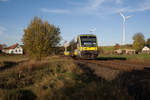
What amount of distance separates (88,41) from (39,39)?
258 inches

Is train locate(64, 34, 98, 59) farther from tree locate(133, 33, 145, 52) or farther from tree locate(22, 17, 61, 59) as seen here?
tree locate(133, 33, 145, 52)

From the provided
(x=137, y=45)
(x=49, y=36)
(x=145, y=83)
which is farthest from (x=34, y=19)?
(x=137, y=45)

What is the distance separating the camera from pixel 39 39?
667 inches

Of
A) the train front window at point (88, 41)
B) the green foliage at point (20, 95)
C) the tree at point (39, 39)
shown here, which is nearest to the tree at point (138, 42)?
the train front window at point (88, 41)

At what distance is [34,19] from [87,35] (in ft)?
23.3

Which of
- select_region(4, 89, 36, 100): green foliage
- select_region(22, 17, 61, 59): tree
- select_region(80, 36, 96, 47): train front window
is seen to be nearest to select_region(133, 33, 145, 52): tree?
select_region(80, 36, 96, 47): train front window

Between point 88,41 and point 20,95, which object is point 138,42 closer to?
point 88,41

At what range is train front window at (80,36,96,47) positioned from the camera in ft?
65.1

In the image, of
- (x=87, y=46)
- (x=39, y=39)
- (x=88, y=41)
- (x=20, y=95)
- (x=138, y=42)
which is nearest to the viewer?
(x=20, y=95)

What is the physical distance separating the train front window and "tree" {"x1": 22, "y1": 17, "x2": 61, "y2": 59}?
387 cm

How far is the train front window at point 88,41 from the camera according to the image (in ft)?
65.1

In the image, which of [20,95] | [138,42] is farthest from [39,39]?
[138,42]

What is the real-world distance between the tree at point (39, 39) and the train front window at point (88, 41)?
3866 mm

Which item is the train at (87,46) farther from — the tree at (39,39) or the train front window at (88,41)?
the tree at (39,39)
